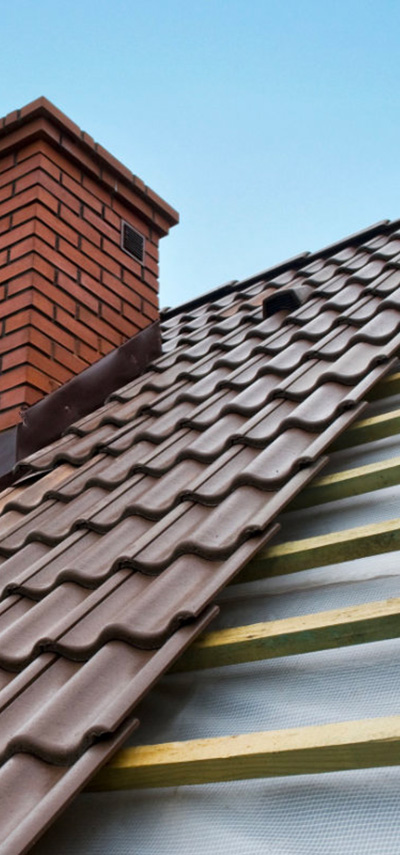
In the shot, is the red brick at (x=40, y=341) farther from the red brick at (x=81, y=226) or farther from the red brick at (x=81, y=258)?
the red brick at (x=81, y=226)

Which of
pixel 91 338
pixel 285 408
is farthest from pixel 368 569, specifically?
pixel 91 338

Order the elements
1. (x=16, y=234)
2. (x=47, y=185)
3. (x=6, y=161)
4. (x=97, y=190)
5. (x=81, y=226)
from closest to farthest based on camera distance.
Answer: (x=16, y=234) → (x=47, y=185) → (x=81, y=226) → (x=6, y=161) → (x=97, y=190)

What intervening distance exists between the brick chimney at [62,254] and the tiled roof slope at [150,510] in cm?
38

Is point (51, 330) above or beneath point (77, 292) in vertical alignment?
beneath

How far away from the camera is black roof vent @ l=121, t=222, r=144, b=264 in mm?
4660

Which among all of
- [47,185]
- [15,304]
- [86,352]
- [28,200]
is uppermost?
[47,185]

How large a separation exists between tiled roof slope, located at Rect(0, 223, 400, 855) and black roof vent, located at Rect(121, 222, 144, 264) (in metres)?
0.93

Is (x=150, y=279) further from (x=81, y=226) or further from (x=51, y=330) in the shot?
(x=51, y=330)

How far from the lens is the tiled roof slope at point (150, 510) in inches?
62.4

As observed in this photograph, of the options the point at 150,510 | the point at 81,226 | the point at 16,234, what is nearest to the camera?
the point at 150,510

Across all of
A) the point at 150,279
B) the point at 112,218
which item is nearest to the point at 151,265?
the point at 150,279

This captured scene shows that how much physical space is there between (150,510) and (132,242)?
8.99 ft

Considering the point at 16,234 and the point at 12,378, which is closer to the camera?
the point at 12,378

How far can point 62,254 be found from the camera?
4.14 metres
